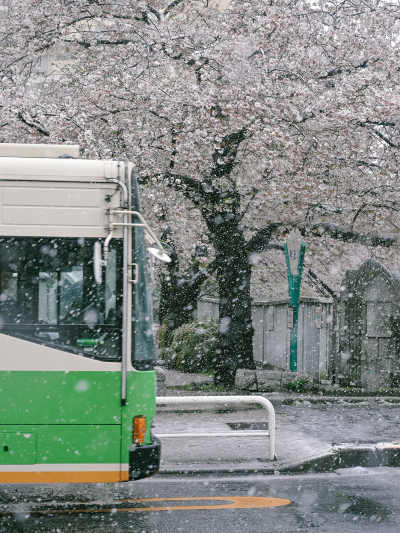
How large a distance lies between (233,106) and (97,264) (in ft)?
26.9

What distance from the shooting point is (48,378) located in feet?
18.5

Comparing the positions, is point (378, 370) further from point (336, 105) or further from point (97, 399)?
point (97, 399)

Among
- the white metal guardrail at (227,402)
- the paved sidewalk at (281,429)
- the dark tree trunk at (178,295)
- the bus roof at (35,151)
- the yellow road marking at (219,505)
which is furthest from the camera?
the dark tree trunk at (178,295)

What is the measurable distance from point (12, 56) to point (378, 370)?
36.4 feet

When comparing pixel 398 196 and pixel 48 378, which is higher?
pixel 398 196

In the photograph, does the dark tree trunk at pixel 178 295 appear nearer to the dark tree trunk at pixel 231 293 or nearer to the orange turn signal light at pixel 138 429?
the dark tree trunk at pixel 231 293

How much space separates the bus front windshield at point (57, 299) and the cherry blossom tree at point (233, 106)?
743cm

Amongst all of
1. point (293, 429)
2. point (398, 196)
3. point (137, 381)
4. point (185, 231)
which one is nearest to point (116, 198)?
point (137, 381)

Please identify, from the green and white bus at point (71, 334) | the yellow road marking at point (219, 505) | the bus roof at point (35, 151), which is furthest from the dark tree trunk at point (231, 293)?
the green and white bus at point (71, 334)

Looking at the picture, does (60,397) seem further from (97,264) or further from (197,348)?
(197,348)

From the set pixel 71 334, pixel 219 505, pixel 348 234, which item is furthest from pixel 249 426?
pixel 348 234

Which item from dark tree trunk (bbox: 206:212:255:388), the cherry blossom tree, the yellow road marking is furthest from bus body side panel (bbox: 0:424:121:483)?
dark tree trunk (bbox: 206:212:255:388)

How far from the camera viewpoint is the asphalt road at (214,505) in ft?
19.4

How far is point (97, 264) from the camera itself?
5582mm
